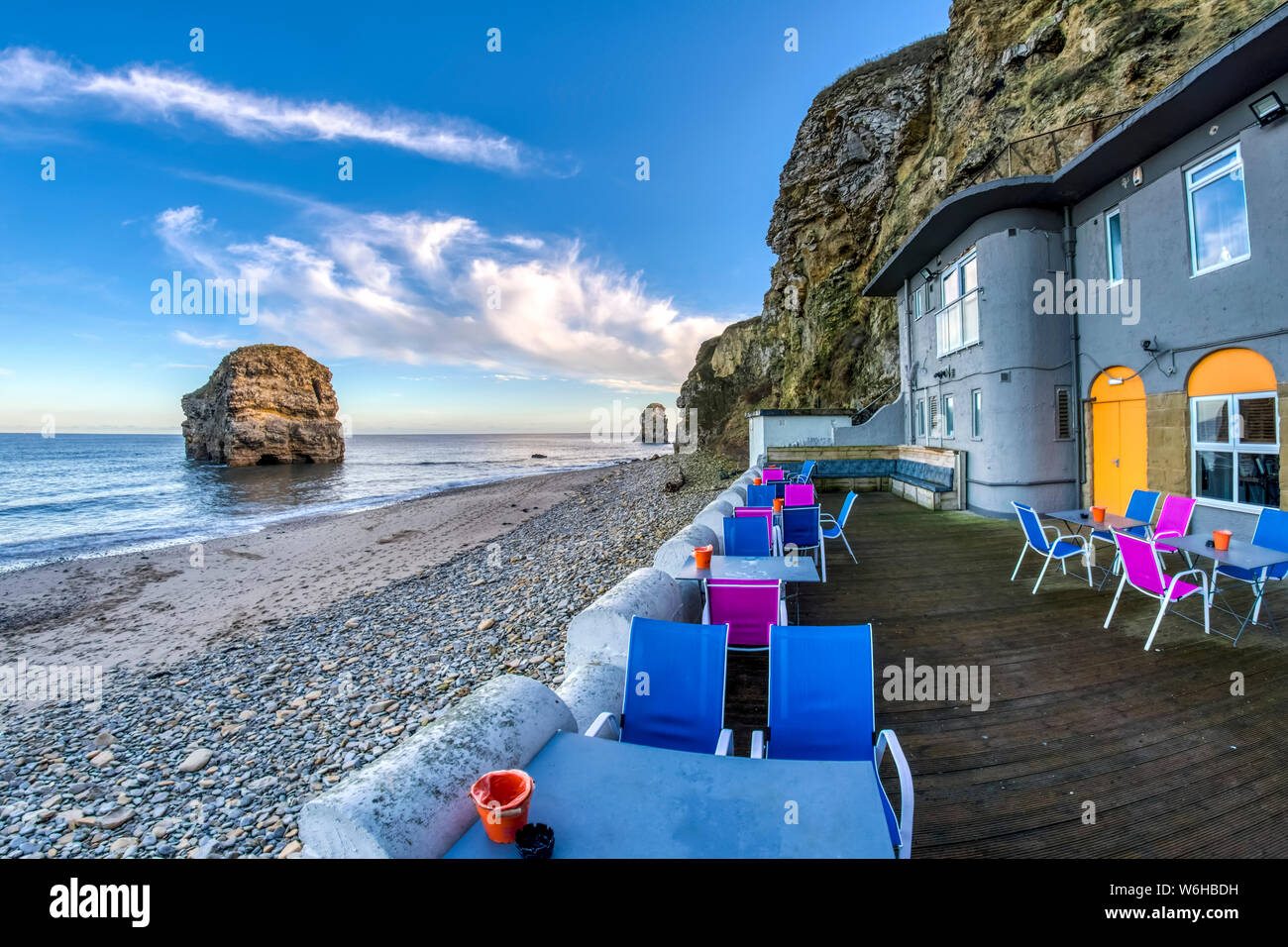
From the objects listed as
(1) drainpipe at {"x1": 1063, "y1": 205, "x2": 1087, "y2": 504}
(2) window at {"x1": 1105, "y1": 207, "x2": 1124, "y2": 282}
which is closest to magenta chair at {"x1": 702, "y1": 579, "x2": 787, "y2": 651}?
(1) drainpipe at {"x1": 1063, "y1": 205, "x2": 1087, "y2": 504}

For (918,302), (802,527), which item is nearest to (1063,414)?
(918,302)

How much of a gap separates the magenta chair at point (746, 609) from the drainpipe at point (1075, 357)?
9696 millimetres

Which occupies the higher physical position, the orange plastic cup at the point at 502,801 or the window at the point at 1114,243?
the window at the point at 1114,243

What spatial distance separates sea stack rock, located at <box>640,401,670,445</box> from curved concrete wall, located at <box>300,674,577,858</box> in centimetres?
11607

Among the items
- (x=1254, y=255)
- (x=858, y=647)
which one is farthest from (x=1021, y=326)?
(x=858, y=647)

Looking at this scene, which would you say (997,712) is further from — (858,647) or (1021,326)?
(1021,326)

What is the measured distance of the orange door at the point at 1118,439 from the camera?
9320 mm

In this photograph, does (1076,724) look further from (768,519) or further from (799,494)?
(799,494)

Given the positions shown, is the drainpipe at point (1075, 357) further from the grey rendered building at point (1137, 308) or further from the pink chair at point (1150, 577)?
the pink chair at point (1150, 577)

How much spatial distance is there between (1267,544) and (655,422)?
4578 inches

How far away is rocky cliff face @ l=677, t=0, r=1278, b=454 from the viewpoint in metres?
12.4

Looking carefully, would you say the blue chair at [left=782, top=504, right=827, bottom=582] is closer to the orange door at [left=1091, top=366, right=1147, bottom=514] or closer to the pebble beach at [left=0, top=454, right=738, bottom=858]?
the pebble beach at [left=0, top=454, right=738, bottom=858]

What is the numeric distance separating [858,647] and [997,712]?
79.4 inches

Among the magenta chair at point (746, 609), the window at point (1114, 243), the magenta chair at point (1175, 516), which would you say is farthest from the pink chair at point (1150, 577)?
the window at point (1114, 243)
